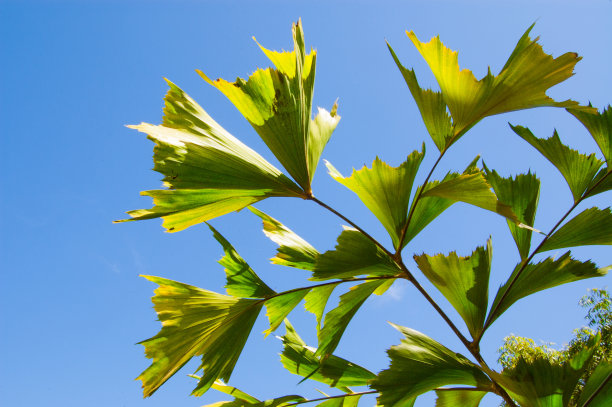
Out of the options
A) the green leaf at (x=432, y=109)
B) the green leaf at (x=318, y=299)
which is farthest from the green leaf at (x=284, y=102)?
the green leaf at (x=318, y=299)

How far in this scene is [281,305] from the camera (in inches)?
78.4

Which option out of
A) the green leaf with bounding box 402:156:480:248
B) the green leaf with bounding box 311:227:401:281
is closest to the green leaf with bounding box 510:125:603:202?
the green leaf with bounding box 402:156:480:248

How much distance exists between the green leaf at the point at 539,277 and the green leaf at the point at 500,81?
2.19ft

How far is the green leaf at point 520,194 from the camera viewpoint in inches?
77.7

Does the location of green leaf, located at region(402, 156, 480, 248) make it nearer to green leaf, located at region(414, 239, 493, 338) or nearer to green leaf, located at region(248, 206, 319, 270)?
green leaf, located at region(414, 239, 493, 338)

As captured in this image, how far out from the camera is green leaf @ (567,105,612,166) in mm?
1896

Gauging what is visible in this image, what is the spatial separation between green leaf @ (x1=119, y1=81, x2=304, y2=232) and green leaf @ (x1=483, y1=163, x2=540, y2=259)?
0.94m

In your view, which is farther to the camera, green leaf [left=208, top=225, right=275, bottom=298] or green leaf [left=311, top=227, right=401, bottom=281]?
green leaf [left=208, top=225, right=275, bottom=298]

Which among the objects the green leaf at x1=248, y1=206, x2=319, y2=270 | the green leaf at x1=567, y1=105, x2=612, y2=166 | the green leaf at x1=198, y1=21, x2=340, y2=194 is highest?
the green leaf at x1=198, y1=21, x2=340, y2=194

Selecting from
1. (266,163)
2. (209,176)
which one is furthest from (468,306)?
(209,176)

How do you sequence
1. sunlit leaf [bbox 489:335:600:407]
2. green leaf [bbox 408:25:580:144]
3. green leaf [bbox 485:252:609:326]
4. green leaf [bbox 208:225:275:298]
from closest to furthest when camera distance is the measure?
1. green leaf [bbox 408:25:580:144]
2. sunlit leaf [bbox 489:335:600:407]
3. green leaf [bbox 485:252:609:326]
4. green leaf [bbox 208:225:275:298]

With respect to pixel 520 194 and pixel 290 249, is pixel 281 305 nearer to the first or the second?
pixel 290 249

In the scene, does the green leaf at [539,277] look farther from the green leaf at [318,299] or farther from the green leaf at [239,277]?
the green leaf at [239,277]

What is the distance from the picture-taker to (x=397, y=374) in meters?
1.68
